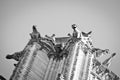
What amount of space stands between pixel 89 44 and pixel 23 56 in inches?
182

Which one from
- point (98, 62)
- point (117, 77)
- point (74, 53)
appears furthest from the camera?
point (117, 77)

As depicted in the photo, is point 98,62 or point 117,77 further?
point 117,77

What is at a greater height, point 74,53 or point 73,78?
point 74,53

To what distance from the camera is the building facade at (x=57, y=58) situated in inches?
718

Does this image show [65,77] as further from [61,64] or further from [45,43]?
[45,43]

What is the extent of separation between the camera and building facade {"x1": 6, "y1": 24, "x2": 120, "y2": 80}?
18234mm

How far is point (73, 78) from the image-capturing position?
1691 centimetres

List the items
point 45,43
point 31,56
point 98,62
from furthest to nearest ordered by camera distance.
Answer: point 98,62 → point 45,43 → point 31,56

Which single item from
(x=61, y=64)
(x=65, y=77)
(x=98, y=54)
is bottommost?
(x=65, y=77)

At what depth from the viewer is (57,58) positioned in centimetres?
2069

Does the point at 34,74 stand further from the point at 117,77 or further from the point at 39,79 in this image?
the point at 117,77

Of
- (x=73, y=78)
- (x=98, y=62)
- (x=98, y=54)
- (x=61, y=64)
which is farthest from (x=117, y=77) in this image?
(x=73, y=78)

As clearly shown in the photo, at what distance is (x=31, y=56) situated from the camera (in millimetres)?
20484

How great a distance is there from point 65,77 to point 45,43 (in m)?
5.68
